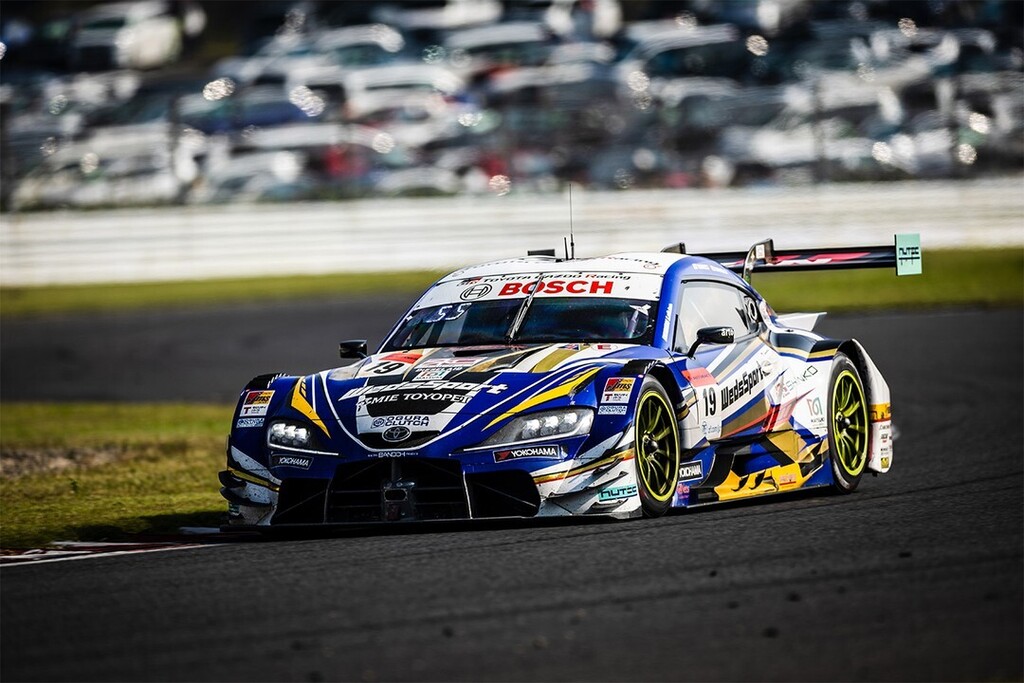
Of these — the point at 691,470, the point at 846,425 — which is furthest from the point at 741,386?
the point at 846,425

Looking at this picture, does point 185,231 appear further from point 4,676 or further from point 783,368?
point 4,676

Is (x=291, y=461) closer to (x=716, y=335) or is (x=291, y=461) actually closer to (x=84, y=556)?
(x=84, y=556)

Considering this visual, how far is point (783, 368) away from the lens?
9.46 metres

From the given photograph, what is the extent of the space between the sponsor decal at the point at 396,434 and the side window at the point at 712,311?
5.69ft

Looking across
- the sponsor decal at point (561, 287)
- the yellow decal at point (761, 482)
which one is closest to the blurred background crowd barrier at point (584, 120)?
the sponsor decal at point (561, 287)

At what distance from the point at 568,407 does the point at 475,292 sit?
1718 millimetres

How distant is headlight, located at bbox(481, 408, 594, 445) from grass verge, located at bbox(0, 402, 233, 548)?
2175 millimetres

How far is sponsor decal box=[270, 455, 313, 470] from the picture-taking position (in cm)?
805

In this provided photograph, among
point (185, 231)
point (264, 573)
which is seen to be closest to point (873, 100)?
point (185, 231)

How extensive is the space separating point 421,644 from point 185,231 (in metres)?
21.8

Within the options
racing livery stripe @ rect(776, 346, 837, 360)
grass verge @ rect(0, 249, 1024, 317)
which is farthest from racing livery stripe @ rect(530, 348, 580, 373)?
grass verge @ rect(0, 249, 1024, 317)

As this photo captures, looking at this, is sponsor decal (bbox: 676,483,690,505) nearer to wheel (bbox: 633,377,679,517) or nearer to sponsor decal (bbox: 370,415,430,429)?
wheel (bbox: 633,377,679,517)

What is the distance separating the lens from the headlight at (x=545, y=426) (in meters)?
7.85

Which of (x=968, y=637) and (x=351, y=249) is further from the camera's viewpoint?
(x=351, y=249)
